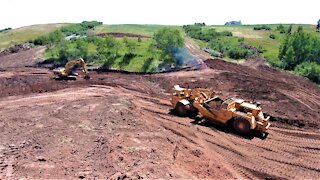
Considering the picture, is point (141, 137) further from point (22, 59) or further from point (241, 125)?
point (22, 59)

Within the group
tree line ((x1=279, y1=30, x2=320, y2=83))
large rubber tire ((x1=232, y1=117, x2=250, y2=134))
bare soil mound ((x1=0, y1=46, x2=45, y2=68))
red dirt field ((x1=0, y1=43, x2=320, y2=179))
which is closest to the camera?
red dirt field ((x1=0, y1=43, x2=320, y2=179))

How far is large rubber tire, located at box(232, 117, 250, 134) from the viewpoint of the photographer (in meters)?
17.4

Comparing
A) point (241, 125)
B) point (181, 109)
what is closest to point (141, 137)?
point (181, 109)

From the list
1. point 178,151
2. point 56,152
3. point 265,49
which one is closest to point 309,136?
point 178,151

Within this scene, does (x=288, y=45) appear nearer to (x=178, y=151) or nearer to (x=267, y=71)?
(x=267, y=71)

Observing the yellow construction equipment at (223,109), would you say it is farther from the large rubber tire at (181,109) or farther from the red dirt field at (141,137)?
the red dirt field at (141,137)

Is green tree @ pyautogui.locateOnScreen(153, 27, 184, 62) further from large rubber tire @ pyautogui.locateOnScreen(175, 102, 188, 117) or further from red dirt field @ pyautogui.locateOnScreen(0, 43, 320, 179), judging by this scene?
large rubber tire @ pyautogui.locateOnScreen(175, 102, 188, 117)

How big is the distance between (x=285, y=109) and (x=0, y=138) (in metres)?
17.2

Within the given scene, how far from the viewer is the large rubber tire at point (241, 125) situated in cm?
1741

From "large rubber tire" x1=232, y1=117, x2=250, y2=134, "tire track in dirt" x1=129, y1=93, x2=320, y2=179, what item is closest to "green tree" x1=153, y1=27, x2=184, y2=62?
"tire track in dirt" x1=129, y1=93, x2=320, y2=179

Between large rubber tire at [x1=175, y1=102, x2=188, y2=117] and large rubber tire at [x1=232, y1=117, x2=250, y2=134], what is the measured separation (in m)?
3.42

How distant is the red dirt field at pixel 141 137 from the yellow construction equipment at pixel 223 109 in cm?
57

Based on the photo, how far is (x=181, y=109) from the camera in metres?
20.3

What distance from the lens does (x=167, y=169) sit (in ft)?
40.1
